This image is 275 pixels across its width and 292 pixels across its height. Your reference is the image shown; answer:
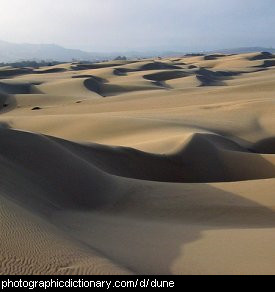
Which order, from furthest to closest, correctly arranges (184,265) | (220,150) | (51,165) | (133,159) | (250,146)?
1. (250,146)
2. (220,150)
3. (133,159)
4. (51,165)
5. (184,265)

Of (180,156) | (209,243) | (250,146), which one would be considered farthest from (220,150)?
(209,243)

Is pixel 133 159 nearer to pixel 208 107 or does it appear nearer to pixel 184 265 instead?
pixel 184 265

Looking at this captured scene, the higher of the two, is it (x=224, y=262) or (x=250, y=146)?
(x=224, y=262)

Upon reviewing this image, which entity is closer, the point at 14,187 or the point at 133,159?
the point at 14,187

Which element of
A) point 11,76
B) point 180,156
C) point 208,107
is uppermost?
point 180,156

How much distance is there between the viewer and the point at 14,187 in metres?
5.87

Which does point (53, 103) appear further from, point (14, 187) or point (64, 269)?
point (64, 269)

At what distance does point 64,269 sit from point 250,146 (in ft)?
32.3

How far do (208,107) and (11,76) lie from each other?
35388mm

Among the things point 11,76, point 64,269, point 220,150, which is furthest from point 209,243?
point 11,76

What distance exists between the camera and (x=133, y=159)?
9.34 metres

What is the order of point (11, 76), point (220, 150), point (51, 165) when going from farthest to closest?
point (11, 76) < point (220, 150) < point (51, 165)
